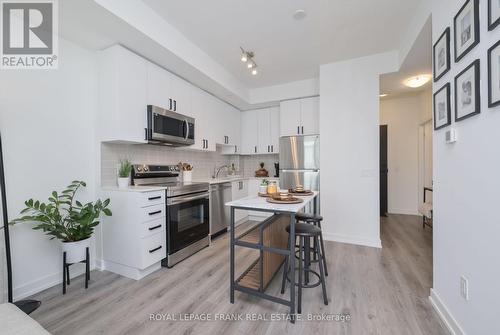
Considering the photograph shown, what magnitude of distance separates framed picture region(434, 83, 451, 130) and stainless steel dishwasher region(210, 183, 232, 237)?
2774 mm

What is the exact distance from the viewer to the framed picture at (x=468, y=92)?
1208 millimetres

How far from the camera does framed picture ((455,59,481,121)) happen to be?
1208mm

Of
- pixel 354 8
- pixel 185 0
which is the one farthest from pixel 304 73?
pixel 185 0

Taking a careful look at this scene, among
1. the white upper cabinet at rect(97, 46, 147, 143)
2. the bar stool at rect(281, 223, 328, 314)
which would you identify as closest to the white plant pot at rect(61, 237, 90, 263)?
the white upper cabinet at rect(97, 46, 147, 143)

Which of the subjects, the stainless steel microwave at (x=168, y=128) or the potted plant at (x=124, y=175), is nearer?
the potted plant at (x=124, y=175)

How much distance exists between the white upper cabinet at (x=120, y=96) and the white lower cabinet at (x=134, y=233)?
0.67 metres

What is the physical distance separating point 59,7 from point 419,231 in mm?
5554

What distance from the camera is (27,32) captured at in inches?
77.0

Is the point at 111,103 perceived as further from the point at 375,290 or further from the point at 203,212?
the point at 375,290

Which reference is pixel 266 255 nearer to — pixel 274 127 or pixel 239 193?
pixel 239 193

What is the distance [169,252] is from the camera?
2.44m

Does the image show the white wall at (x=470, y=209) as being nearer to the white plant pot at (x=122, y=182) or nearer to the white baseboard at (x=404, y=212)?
the white plant pot at (x=122, y=182)

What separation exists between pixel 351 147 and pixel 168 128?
269 centimetres

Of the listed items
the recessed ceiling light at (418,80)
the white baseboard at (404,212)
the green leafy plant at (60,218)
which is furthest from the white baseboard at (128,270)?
the white baseboard at (404,212)
